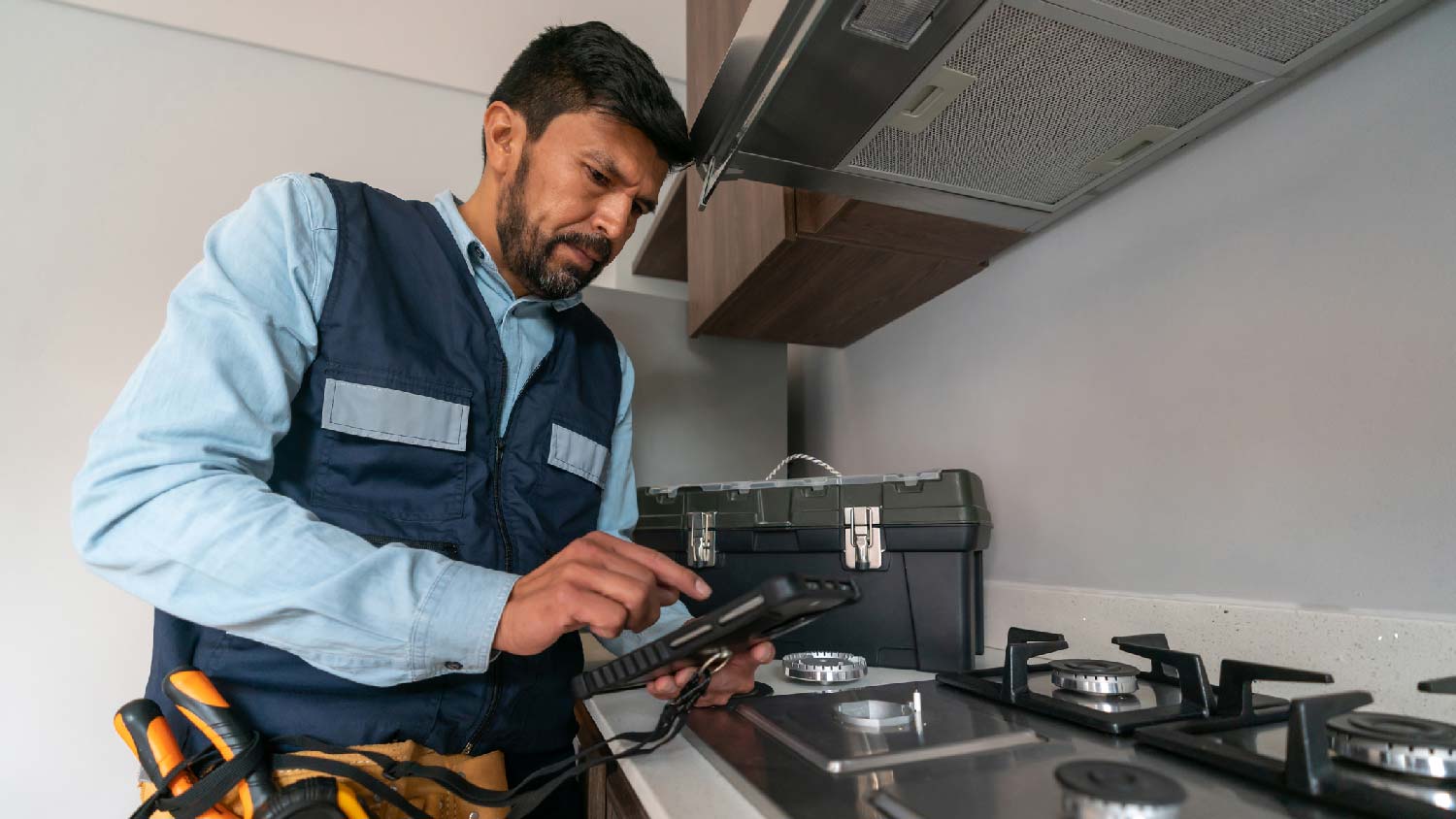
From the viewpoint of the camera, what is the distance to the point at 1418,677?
0.54 m

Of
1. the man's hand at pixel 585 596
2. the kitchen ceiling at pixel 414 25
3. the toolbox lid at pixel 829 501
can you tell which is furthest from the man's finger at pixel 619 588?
the kitchen ceiling at pixel 414 25

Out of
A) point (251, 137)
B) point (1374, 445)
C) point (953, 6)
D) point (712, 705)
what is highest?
point (251, 137)

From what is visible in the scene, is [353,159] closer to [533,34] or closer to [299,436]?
[533,34]

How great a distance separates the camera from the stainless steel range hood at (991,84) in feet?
1.83

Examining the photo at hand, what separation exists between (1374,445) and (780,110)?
25.8 inches

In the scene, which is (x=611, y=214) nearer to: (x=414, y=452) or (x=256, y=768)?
(x=414, y=452)

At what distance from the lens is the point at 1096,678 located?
0.59 meters

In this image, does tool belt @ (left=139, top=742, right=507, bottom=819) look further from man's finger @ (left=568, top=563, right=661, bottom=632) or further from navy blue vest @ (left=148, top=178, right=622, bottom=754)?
man's finger @ (left=568, top=563, right=661, bottom=632)

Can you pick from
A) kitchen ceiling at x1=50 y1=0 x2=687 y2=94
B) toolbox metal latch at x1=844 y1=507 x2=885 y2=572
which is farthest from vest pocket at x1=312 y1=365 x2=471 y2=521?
kitchen ceiling at x1=50 y1=0 x2=687 y2=94

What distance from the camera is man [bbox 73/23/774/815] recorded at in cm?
57

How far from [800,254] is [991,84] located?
46cm

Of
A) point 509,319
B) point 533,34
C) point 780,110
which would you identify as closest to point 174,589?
point 509,319

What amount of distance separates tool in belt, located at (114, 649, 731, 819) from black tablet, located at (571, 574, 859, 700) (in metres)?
0.05

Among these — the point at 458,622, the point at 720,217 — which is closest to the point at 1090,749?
the point at 458,622
